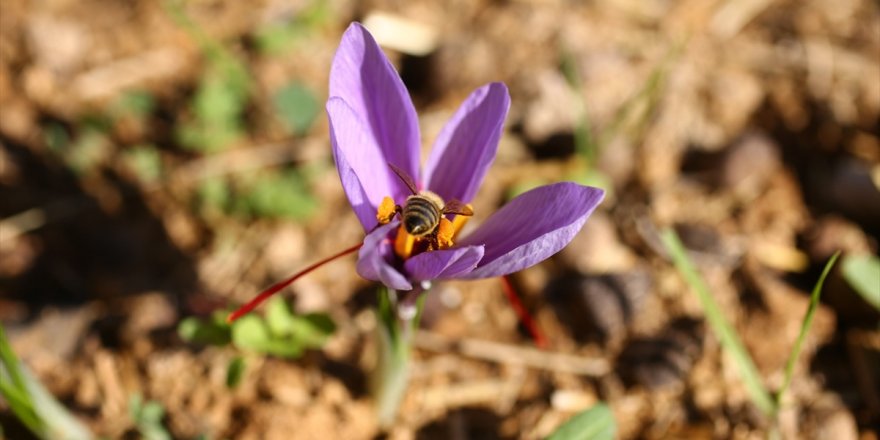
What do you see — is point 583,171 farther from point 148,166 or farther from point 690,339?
point 148,166

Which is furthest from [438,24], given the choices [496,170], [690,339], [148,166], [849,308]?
[849,308]

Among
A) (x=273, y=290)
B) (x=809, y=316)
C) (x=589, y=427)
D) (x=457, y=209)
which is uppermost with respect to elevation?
(x=457, y=209)

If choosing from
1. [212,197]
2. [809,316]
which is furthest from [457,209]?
[212,197]

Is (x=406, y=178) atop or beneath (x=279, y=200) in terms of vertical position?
atop

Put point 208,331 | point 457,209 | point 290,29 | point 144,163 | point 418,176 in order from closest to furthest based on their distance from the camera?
point 457,209 < point 418,176 < point 208,331 < point 144,163 < point 290,29

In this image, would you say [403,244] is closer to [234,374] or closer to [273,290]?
[273,290]

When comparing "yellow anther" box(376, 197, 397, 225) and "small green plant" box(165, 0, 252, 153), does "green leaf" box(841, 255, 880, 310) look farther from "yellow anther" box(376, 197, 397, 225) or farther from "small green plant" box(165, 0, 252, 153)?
"small green plant" box(165, 0, 252, 153)

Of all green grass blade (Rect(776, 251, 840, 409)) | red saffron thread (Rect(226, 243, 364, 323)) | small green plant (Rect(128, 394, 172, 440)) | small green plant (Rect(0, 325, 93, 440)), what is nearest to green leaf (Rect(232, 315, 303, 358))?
red saffron thread (Rect(226, 243, 364, 323))
